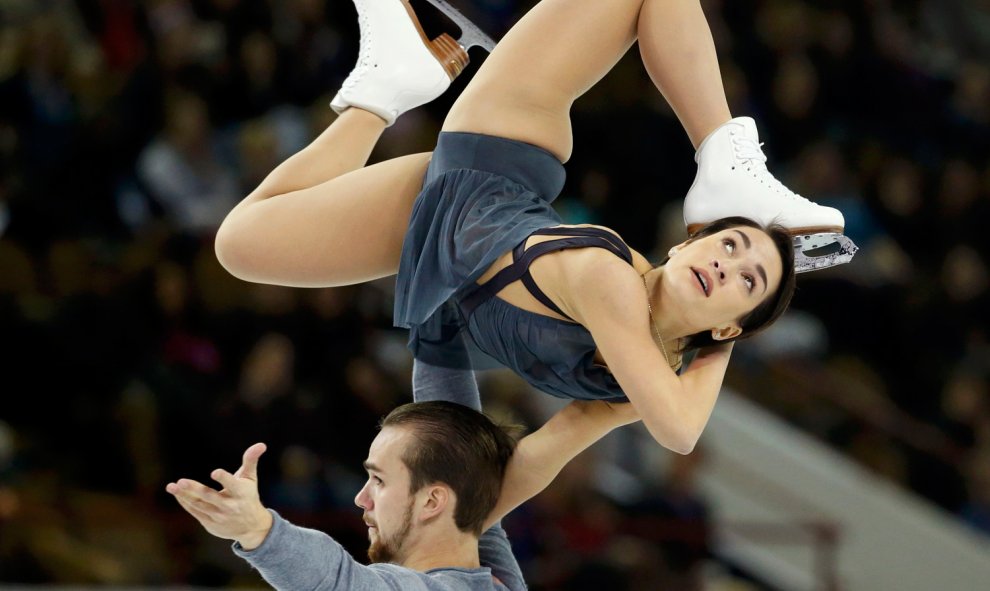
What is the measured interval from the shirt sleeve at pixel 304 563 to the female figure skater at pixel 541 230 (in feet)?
1.78

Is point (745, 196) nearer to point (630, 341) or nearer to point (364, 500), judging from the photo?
point (630, 341)

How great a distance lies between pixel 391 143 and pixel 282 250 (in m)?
3.42

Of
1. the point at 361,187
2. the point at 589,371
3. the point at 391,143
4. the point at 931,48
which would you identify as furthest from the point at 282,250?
the point at 931,48

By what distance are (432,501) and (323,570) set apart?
38 centimetres

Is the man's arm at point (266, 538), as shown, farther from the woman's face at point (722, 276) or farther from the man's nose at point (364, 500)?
the woman's face at point (722, 276)

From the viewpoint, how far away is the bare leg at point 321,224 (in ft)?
9.17

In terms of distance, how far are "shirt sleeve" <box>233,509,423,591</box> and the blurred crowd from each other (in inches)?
110

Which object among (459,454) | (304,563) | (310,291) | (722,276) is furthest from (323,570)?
(310,291)

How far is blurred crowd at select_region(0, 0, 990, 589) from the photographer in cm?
536

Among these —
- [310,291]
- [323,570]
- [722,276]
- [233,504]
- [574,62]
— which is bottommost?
[310,291]

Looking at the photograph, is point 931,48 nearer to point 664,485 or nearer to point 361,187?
point 664,485

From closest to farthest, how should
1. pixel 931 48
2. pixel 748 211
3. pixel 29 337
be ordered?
pixel 748 211 → pixel 29 337 → pixel 931 48

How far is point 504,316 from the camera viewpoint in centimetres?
259

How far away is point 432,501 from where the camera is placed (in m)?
2.66
